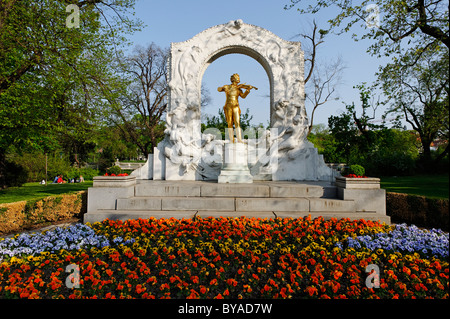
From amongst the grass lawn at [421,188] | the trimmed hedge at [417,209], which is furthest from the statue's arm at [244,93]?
the grass lawn at [421,188]

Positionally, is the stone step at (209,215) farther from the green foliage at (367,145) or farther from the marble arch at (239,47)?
the green foliage at (367,145)

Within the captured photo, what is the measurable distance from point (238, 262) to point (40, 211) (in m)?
5.47

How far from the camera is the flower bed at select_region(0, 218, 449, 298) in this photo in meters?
3.42

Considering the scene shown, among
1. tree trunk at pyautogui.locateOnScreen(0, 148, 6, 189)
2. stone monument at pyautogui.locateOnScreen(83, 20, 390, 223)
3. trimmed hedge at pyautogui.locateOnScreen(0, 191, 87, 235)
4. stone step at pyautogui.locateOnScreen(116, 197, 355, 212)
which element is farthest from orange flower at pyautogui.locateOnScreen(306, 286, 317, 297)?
tree trunk at pyautogui.locateOnScreen(0, 148, 6, 189)

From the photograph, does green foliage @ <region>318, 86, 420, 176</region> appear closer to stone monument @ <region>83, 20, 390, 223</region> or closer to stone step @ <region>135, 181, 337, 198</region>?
stone monument @ <region>83, 20, 390, 223</region>

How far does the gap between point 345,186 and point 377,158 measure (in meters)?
13.7

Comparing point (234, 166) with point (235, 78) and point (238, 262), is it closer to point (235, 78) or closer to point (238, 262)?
point (235, 78)

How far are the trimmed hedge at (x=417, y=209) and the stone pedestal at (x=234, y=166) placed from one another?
3944 mm

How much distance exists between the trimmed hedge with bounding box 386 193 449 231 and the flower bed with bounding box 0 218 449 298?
1421mm

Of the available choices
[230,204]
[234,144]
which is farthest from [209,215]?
[234,144]
